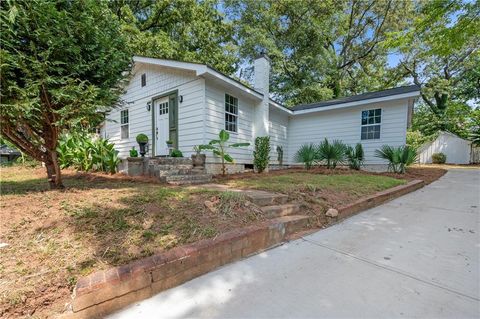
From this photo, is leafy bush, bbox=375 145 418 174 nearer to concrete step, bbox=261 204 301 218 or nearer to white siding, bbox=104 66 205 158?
concrete step, bbox=261 204 301 218

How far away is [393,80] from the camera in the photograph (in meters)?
21.4

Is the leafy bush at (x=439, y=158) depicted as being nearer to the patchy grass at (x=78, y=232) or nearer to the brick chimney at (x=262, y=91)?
the brick chimney at (x=262, y=91)

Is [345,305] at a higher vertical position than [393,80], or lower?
lower

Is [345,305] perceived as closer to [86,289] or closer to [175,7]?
[86,289]

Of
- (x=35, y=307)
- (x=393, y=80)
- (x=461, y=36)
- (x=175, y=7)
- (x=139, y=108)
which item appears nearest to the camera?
(x=35, y=307)

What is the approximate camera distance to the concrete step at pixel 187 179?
6.00m

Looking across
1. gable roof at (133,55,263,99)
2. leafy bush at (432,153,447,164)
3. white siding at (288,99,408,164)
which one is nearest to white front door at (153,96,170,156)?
gable roof at (133,55,263,99)

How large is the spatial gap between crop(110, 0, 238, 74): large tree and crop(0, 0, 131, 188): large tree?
1165 centimetres

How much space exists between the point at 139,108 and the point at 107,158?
133 inches

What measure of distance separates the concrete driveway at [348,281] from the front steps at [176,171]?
375 cm

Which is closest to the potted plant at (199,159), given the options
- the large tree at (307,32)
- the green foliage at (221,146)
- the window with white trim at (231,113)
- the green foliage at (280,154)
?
the green foliage at (221,146)

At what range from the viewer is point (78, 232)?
2.50m

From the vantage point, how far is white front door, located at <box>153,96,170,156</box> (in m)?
9.07

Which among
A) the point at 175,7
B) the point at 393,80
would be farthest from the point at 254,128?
the point at 393,80
